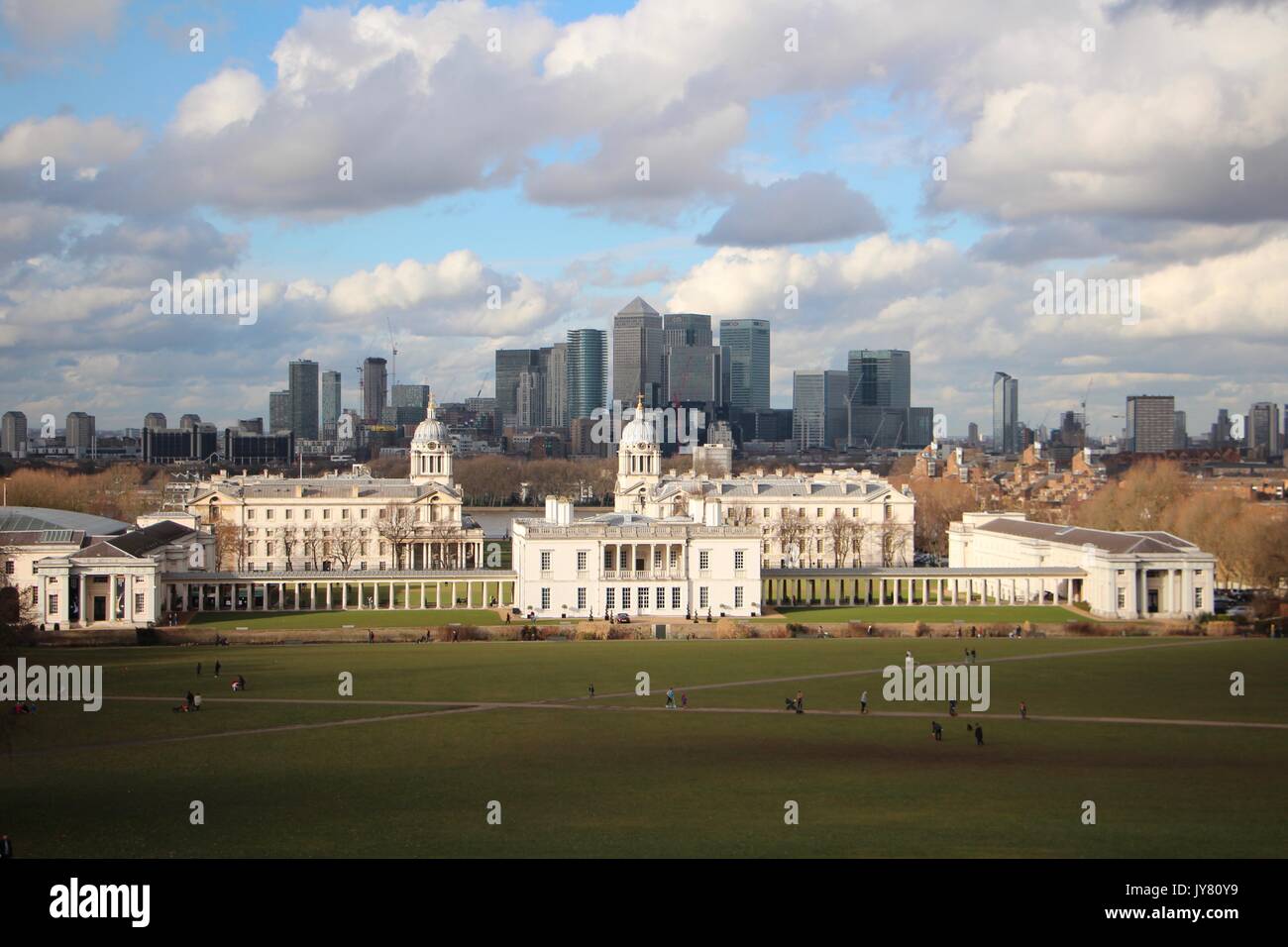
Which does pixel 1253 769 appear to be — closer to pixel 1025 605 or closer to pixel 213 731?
pixel 213 731

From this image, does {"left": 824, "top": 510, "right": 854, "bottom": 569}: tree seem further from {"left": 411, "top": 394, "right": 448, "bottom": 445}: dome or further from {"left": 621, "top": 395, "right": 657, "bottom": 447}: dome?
{"left": 411, "top": 394, "right": 448, "bottom": 445}: dome

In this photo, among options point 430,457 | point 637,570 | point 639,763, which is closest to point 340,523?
point 430,457

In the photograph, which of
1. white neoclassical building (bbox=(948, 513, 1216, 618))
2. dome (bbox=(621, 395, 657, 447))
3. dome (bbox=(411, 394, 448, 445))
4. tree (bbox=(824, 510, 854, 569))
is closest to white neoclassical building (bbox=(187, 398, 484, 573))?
dome (bbox=(411, 394, 448, 445))

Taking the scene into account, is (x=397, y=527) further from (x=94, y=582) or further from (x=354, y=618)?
(x=94, y=582)

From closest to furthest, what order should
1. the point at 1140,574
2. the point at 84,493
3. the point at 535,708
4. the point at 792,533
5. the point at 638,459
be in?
the point at 535,708
the point at 1140,574
the point at 792,533
the point at 638,459
the point at 84,493

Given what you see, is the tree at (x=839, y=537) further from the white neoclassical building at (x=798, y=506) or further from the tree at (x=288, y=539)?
the tree at (x=288, y=539)

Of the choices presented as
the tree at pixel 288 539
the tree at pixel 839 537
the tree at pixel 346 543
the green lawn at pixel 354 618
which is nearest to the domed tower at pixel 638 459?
the tree at pixel 839 537
